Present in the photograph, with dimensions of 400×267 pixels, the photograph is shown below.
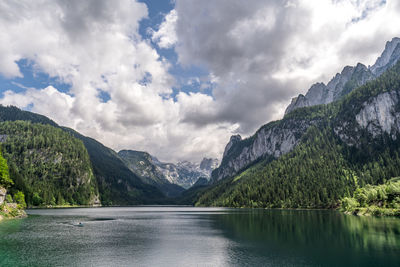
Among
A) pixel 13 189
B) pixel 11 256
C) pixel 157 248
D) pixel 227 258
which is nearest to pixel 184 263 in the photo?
pixel 227 258

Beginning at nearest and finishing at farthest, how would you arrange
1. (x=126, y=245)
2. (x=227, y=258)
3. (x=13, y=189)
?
(x=227, y=258), (x=126, y=245), (x=13, y=189)

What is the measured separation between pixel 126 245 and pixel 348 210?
149808mm

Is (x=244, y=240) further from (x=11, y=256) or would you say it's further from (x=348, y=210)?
(x=348, y=210)

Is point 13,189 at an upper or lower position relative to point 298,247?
upper

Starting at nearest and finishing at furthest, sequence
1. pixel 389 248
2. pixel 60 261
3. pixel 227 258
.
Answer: pixel 60 261, pixel 227 258, pixel 389 248

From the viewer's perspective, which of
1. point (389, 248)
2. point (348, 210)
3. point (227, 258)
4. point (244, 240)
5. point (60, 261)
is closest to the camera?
point (60, 261)

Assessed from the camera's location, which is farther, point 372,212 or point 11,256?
point 372,212

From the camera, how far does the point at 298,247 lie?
53250 mm

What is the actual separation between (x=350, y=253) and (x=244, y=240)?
23.6 metres

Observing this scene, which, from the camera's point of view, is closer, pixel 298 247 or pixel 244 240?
pixel 298 247

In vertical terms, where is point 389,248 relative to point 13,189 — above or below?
below

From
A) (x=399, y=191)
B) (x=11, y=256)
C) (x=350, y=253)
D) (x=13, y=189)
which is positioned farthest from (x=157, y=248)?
(x=13, y=189)

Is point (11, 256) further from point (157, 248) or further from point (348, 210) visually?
point (348, 210)

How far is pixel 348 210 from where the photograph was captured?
162m
